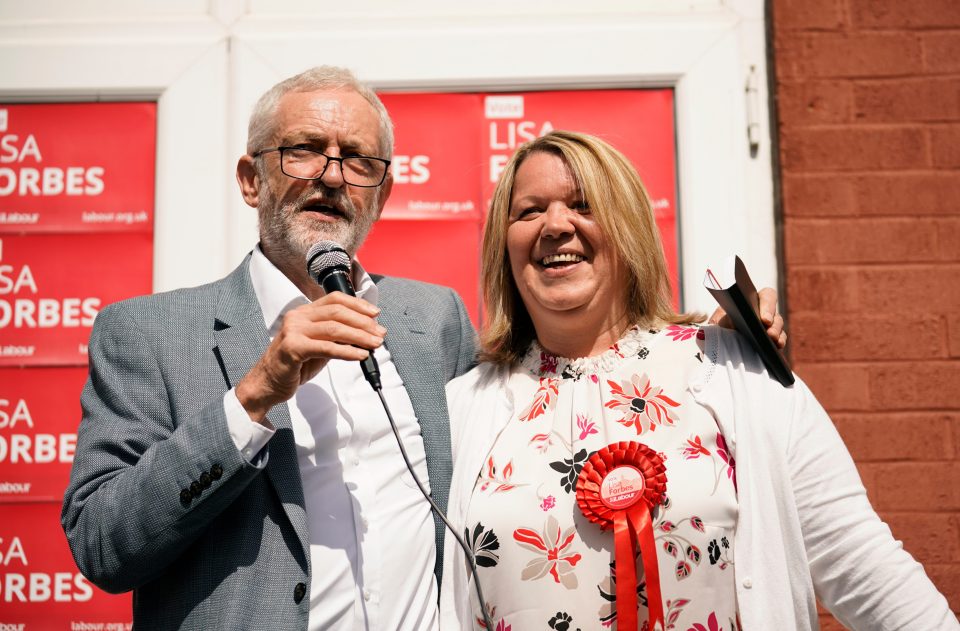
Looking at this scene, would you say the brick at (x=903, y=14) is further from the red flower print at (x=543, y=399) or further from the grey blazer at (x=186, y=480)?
the grey blazer at (x=186, y=480)

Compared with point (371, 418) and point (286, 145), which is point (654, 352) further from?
point (286, 145)

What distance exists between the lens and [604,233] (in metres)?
1.90

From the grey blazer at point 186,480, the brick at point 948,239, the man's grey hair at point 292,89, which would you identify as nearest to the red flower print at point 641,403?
the grey blazer at point 186,480

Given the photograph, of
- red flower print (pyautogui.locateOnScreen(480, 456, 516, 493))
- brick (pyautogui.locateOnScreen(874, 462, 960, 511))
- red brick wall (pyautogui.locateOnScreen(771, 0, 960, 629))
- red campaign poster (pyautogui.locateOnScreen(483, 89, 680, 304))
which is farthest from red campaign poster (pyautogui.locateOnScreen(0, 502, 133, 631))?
brick (pyautogui.locateOnScreen(874, 462, 960, 511))

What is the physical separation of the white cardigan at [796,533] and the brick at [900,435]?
3.35 ft

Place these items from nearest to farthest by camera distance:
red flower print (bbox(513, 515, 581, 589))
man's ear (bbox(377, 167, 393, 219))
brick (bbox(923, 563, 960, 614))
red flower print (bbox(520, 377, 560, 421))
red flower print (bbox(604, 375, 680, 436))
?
red flower print (bbox(513, 515, 581, 589)), red flower print (bbox(604, 375, 680, 436)), red flower print (bbox(520, 377, 560, 421)), man's ear (bbox(377, 167, 393, 219)), brick (bbox(923, 563, 960, 614))

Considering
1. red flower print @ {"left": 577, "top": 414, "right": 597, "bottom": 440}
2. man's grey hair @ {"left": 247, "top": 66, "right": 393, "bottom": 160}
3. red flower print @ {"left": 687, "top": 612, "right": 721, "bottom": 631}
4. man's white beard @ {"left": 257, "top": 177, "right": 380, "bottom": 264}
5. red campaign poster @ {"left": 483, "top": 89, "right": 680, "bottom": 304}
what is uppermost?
red campaign poster @ {"left": 483, "top": 89, "right": 680, "bottom": 304}

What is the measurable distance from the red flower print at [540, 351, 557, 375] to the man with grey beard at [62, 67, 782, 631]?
0.27m

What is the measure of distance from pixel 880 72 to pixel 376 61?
1.80m

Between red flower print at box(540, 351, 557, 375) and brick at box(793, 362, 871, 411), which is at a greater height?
red flower print at box(540, 351, 557, 375)

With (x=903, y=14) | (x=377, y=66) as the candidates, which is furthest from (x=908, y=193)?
(x=377, y=66)

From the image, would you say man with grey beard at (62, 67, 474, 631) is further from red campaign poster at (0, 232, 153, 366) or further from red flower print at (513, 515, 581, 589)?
red campaign poster at (0, 232, 153, 366)

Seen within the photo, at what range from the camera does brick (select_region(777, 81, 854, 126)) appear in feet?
9.09

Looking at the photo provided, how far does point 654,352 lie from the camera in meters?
1.92
